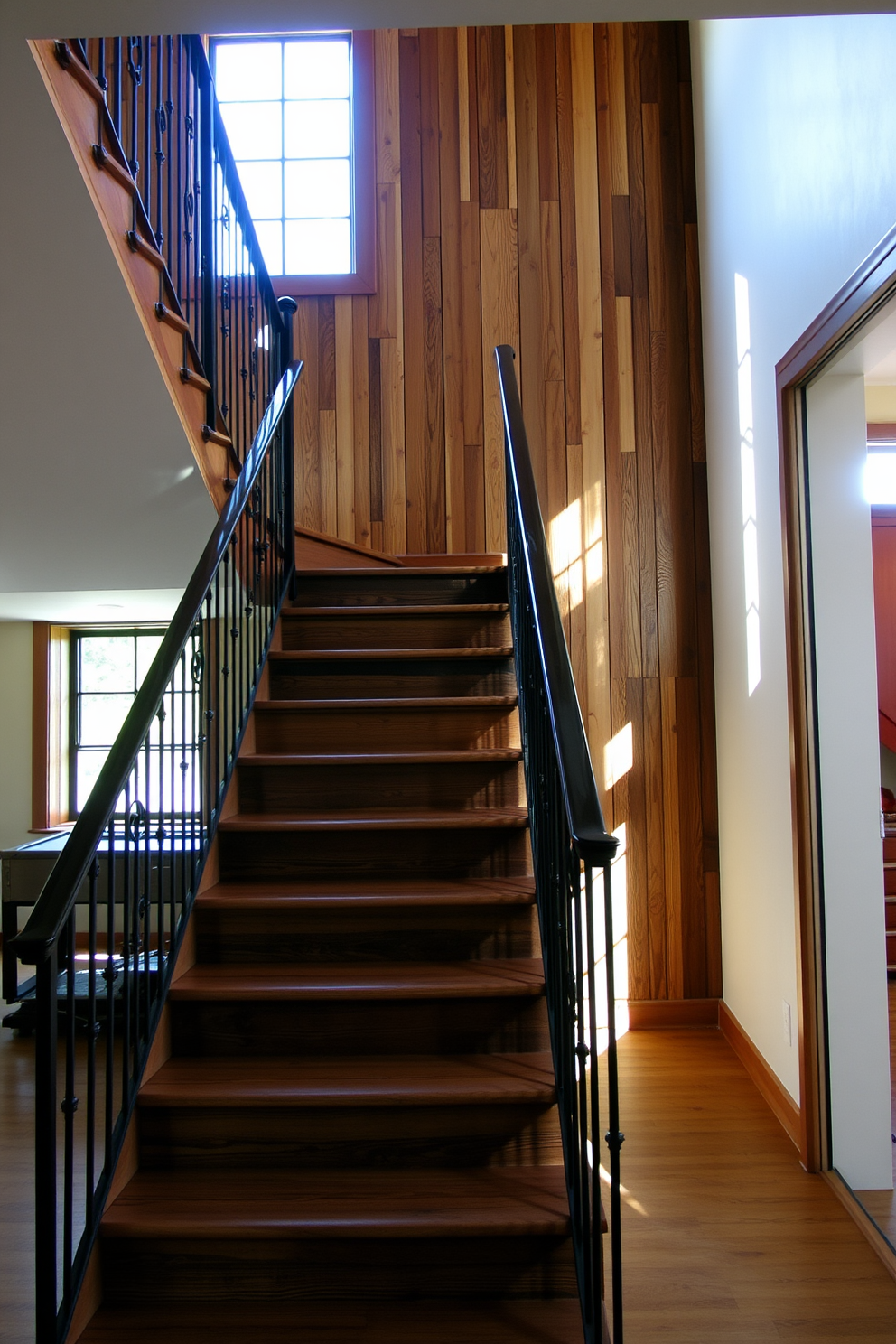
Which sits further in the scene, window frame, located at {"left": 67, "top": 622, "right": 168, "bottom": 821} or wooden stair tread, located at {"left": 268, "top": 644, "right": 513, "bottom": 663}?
window frame, located at {"left": 67, "top": 622, "right": 168, "bottom": 821}

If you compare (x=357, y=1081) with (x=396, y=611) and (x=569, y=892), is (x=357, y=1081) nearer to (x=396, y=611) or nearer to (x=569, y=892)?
(x=569, y=892)

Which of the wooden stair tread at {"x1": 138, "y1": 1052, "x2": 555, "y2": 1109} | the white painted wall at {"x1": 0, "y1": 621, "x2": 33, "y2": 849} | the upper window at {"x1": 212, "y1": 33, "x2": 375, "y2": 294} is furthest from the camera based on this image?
the white painted wall at {"x1": 0, "y1": 621, "x2": 33, "y2": 849}

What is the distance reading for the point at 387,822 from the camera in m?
2.67

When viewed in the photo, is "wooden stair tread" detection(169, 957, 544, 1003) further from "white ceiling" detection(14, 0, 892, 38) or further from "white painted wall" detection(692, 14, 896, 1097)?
"white ceiling" detection(14, 0, 892, 38)

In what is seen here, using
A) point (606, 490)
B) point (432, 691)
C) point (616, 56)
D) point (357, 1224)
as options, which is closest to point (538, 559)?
point (432, 691)

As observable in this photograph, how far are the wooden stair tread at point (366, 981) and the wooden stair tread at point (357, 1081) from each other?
0.15m

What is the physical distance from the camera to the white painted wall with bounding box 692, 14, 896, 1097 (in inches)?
98.0

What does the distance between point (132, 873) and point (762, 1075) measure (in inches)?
96.6

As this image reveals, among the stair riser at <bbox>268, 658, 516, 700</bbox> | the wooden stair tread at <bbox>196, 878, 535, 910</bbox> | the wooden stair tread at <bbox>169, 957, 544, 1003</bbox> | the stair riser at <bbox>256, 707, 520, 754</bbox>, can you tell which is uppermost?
the stair riser at <bbox>268, 658, 516, 700</bbox>

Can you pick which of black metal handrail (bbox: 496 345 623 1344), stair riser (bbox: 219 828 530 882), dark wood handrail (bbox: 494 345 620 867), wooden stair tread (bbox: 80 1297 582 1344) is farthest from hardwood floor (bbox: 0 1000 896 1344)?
stair riser (bbox: 219 828 530 882)

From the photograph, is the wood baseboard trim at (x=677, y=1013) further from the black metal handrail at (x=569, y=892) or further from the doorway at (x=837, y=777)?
the black metal handrail at (x=569, y=892)

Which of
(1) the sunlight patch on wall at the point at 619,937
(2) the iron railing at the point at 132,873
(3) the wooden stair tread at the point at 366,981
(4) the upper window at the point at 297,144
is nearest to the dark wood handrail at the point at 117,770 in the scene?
(2) the iron railing at the point at 132,873

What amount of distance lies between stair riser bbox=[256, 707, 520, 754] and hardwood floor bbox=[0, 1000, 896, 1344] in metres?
1.45

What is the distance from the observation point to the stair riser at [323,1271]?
6.04 feet
